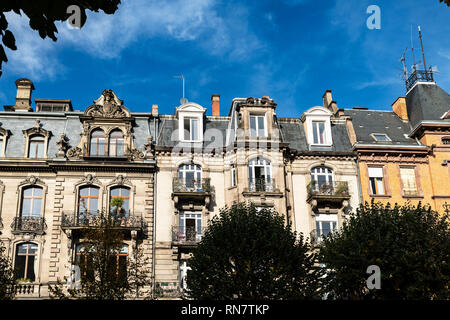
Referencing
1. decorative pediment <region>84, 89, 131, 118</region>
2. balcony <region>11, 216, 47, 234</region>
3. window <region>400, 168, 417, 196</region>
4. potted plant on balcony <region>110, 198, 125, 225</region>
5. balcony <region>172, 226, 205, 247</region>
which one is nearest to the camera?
balcony <region>11, 216, 47, 234</region>

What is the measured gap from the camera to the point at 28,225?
90.0 feet

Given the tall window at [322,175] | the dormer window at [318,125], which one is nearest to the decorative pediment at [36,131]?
the dormer window at [318,125]

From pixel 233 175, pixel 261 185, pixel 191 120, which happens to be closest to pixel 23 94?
pixel 191 120

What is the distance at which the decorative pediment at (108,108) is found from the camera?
30344 mm

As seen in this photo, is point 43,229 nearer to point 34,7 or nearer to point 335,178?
point 335,178

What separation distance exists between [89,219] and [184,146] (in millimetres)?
6825

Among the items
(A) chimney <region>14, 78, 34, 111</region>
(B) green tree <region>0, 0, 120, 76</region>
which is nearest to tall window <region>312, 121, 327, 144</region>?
(A) chimney <region>14, 78, 34, 111</region>

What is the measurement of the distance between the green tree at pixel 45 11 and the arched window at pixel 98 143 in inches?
912

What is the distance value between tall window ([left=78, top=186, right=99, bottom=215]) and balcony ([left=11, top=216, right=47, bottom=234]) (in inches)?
81.4

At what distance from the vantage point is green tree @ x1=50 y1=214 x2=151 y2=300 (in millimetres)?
22078

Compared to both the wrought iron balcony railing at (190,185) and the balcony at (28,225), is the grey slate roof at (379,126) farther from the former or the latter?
the balcony at (28,225)

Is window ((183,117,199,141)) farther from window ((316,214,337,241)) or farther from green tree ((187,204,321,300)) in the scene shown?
green tree ((187,204,321,300))
